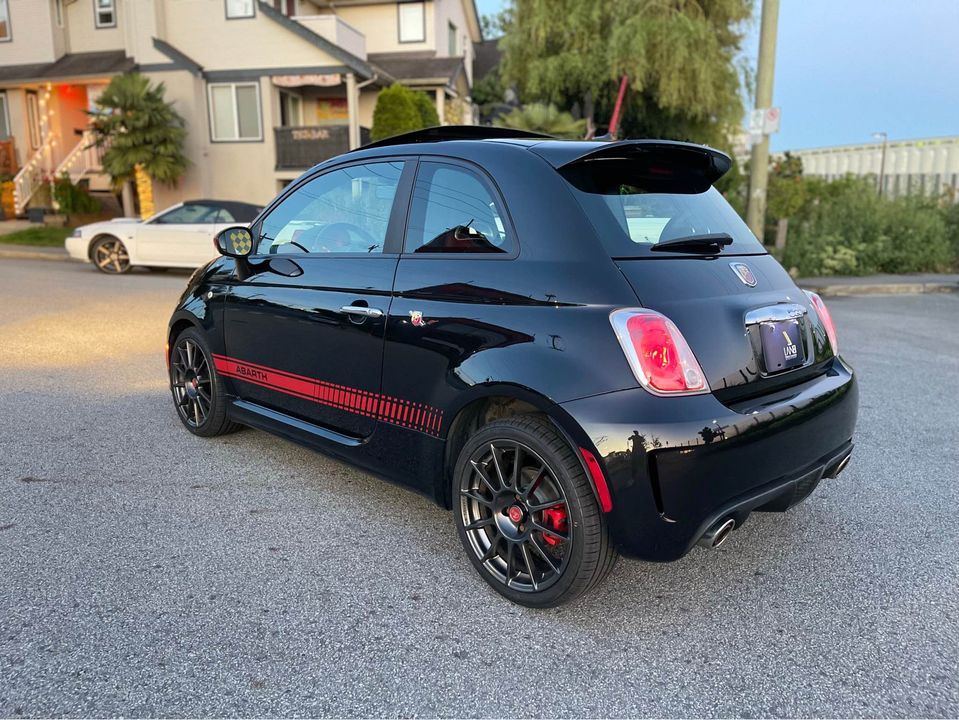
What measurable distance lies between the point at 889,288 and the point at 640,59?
9952 millimetres

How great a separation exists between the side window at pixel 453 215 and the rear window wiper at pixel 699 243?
620mm

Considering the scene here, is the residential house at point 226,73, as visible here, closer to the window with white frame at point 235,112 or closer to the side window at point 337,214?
the window with white frame at point 235,112

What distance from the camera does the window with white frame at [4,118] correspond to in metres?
24.6

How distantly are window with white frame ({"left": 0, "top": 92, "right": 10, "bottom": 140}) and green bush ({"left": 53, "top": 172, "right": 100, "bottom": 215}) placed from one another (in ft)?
15.9

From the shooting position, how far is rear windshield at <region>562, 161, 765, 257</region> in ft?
9.66

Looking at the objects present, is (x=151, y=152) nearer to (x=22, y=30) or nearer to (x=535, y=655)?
(x=22, y=30)

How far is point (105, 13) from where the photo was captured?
2423 centimetres

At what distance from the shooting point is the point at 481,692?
8.16 feet

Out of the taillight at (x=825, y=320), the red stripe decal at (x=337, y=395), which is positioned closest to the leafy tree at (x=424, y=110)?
the red stripe decal at (x=337, y=395)

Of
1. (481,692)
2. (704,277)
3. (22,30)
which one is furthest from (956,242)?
(22,30)

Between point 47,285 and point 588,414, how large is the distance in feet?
39.6

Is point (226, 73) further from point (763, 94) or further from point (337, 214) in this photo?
point (337, 214)

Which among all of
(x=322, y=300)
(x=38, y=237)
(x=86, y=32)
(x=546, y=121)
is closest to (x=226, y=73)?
(x=86, y=32)

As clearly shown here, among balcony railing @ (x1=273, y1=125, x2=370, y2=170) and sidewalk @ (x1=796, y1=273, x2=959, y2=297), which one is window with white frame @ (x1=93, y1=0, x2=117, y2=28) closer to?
balcony railing @ (x1=273, y1=125, x2=370, y2=170)
